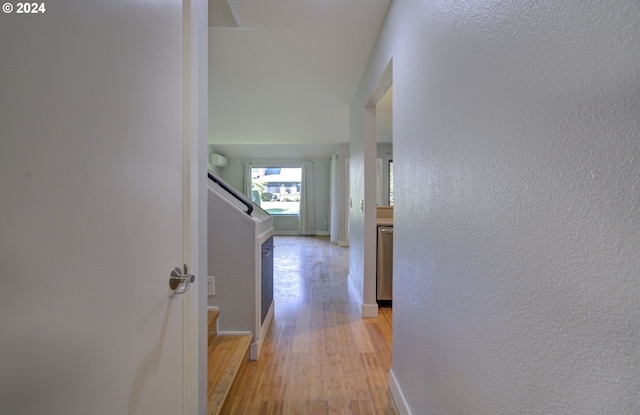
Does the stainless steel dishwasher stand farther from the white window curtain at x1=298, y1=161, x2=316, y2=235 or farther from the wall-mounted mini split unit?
the wall-mounted mini split unit

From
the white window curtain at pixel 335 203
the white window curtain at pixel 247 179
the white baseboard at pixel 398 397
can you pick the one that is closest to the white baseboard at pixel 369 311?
the white baseboard at pixel 398 397

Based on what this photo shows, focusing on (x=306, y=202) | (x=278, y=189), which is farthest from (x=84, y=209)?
(x=278, y=189)

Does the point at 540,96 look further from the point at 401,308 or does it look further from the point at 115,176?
the point at 401,308

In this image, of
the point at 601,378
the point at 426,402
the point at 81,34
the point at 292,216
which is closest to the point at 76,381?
the point at 81,34

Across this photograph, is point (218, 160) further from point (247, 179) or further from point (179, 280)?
point (179, 280)

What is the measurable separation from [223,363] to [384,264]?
1.82 m

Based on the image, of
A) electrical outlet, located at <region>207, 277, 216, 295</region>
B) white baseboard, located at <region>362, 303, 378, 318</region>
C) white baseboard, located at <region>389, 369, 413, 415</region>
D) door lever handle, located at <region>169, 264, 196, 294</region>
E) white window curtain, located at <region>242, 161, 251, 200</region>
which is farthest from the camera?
white window curtain, located at <region>242, 161, 251, 200</region>

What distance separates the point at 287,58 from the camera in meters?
2.47

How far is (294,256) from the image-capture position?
18.3 ft

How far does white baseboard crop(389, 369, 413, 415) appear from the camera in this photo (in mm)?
1385

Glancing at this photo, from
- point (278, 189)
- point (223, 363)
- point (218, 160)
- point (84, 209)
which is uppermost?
point (218, 160)

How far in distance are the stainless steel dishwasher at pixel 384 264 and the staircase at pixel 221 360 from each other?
1.52 metres

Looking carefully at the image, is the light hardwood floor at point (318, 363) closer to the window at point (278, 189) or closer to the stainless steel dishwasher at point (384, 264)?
the stainless steel dishwasher at point (384, 264)

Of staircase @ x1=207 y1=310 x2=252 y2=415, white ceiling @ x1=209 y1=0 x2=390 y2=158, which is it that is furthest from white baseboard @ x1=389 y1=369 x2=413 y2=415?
white ceiling @ x1=209 y1=0 x2=390 y2=158
